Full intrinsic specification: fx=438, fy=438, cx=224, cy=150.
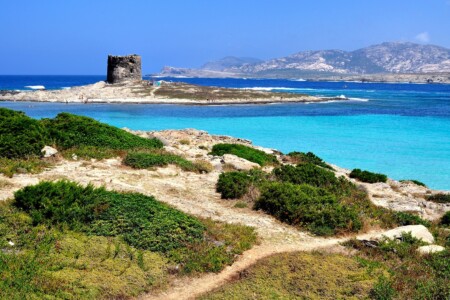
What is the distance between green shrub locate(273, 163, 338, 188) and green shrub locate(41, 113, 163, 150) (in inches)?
276

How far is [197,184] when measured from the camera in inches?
579

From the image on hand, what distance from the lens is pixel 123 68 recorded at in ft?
259

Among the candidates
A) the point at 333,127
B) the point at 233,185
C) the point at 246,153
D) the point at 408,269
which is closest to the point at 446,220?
the point at 408,269

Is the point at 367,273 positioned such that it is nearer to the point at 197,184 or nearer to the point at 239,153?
the point at 197,184

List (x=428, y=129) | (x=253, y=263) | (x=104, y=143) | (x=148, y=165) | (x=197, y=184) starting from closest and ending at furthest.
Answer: (x=253, y=263), (x=197, y=184), (x=148, y=165), (x=104, y=143), (x=428, y=129)

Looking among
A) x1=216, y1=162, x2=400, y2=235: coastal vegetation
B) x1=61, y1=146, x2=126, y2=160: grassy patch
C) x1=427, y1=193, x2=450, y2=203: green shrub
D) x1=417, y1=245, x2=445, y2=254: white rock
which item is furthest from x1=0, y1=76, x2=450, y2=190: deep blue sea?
x1=61, y1=146, x2=126, y2=160: grassy patch

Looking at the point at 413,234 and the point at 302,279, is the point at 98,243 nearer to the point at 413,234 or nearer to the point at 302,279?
the point at 302,279

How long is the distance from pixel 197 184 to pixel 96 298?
779cm

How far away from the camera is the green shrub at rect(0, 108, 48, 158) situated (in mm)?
15445

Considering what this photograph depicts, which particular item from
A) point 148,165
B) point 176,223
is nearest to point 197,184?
point 148,165

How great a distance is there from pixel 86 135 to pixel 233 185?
8475 millimetres

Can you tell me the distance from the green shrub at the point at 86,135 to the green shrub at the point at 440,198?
12019mm

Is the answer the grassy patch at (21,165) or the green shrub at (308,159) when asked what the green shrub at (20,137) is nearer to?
the grassy patch at (21,165)

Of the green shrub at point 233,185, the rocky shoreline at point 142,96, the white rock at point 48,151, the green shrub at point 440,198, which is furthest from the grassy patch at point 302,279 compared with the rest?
the rocky shoreline at point 142,96
